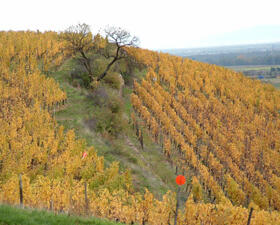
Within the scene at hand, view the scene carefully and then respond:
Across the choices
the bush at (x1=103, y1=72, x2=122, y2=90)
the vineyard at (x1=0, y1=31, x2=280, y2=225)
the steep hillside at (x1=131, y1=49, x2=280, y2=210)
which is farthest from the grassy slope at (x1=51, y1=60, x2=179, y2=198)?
the bush at (x1=103, y1=72, x2=122, y2=90)

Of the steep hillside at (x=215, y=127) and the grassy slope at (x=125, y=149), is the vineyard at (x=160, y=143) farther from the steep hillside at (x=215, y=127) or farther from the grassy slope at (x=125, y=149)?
the grassy slope at (x=125, y=149)

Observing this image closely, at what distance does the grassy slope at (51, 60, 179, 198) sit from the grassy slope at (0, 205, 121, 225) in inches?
302

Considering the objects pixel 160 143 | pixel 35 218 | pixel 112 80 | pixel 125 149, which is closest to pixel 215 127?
pixel 160 143

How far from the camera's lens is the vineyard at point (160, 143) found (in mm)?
12695

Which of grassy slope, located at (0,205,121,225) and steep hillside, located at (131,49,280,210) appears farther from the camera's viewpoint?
steep hillside, located at (131,49,280,210)

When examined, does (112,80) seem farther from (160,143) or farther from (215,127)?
(215,127)

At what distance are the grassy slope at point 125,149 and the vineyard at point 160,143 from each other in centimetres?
108

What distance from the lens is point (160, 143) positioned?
91.4ft

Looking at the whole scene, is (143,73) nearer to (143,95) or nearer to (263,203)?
(143,95)

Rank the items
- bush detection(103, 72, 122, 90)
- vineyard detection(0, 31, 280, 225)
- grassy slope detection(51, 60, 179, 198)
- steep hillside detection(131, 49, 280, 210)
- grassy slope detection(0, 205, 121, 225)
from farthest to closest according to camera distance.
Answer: bush detection(103, 72, 122, 90)
steep hillside detection(131, 49, 280, 210)
grassy slope detection(51, 60, 179, 198)
vineyard detection(0, 31, 280, 225)
grassy slope detection(0, 205, 121, 225)

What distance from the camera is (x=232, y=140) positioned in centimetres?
3319

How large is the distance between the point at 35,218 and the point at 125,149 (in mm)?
13037

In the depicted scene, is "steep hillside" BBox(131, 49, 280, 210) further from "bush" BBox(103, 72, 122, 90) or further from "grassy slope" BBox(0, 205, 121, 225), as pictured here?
"grassy slope" BBox(0, 205, 121, 225)

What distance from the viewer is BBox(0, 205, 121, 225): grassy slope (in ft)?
27.8
